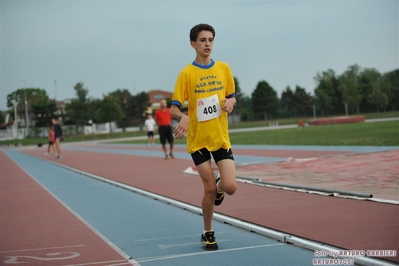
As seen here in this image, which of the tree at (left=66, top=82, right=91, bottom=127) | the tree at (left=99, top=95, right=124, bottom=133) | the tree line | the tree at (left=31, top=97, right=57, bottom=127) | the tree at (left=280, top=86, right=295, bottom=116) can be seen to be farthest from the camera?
the tree at (left=31, top=97, right=57, bottom=127)

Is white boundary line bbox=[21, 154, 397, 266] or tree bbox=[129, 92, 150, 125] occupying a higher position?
tree bbox=[129, 92, 150, 125]

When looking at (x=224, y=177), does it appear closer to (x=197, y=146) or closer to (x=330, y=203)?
(x=197, y=146)

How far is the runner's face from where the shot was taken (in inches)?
221

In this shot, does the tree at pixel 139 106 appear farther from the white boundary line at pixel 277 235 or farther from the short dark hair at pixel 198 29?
the short dark hair at pixel 198 29

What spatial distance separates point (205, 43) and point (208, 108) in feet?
2.23

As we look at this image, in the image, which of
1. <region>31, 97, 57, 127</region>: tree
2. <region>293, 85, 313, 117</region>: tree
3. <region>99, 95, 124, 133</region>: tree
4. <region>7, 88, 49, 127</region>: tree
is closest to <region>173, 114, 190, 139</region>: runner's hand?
<region>293, 85, 313, 117</region>: tree

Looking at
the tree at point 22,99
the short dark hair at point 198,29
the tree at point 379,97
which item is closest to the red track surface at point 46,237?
the short dark hair at point 198,29

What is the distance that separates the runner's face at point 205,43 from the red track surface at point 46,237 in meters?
2.26

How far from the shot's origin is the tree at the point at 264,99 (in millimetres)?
98938

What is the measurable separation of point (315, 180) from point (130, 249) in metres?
5.48

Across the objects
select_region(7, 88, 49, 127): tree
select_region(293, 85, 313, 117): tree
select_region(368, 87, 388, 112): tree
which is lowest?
select_region(368, 87, 388, 112): tree

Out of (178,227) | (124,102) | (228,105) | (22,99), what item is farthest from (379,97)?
(22,99)

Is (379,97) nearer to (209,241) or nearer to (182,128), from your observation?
(209,241)

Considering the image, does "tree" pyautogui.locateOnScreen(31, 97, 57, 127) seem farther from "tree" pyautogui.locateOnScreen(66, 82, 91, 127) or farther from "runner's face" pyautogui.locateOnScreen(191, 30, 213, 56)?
"runner's face" pyautogui.locateOnScreen(191, 30, 213, 56)
